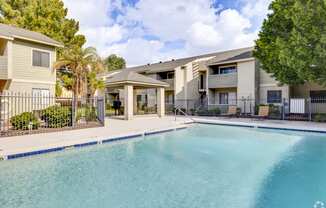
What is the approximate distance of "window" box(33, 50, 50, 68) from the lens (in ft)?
55.9

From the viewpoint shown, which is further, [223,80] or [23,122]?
[223,80]

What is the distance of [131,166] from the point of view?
326 inches

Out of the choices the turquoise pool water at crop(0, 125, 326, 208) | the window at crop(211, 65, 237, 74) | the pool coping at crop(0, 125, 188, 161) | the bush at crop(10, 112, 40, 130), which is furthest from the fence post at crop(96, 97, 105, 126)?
the window at crop(211, 65, 237, 74)

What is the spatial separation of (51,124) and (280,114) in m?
19.7

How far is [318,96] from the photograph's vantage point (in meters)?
22.7

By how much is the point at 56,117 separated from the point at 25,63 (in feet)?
17.1

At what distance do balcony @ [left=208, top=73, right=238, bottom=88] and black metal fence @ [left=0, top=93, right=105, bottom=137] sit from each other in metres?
15.3

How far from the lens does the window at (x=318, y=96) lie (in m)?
22.3

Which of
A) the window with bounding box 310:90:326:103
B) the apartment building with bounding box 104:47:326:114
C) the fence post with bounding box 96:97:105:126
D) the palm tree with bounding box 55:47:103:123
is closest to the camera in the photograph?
the fence post with bounding box 96:97:105:126

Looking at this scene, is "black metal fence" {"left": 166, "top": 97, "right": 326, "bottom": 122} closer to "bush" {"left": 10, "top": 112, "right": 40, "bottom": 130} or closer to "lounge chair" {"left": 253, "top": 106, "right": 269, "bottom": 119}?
"lounge chair" {"left": 253, "top": 106, "right": 269, "bottom": 119}

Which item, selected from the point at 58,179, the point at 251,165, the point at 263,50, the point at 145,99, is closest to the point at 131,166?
the point at 58,179

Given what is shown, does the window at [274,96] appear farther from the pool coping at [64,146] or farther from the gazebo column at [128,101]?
the pool coping at [64,146]

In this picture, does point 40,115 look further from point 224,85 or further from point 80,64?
point 224,85

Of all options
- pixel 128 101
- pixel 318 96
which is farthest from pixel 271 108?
pixel 128 101
